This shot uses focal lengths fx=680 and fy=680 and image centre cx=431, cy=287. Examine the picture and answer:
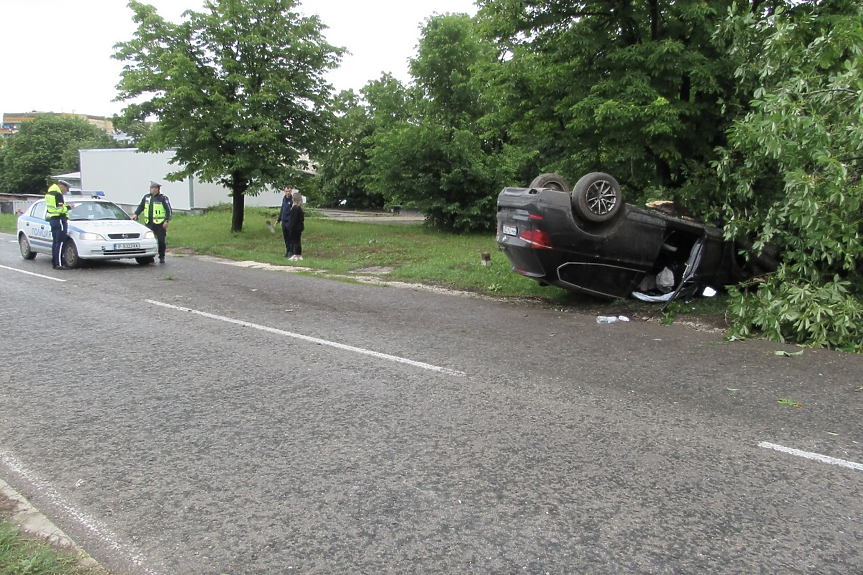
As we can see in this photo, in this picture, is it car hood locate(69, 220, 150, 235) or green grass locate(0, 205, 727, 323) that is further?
car hood locate(69, 220, 150, 235)

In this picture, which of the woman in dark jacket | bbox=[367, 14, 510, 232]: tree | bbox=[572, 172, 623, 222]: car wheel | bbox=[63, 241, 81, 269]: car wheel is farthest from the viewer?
bbox=[367, 14, 510, 232]: tree

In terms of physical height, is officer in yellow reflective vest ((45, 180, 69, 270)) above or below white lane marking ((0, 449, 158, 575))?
above

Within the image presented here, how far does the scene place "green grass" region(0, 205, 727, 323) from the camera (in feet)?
34.9

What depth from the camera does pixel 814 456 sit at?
4.50 metres

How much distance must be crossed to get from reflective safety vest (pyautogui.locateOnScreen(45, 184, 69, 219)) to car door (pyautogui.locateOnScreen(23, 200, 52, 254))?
2.96 ft

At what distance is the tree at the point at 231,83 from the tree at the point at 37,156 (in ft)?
182

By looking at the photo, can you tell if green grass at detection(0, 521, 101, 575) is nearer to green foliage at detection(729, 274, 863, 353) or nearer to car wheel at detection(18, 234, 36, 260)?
green foliage at detection(729, 274, 863, 353)

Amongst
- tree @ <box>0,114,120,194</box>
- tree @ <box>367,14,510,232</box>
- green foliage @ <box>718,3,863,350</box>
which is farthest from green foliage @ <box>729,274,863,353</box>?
tree @ <box>0,114,120,194</box>

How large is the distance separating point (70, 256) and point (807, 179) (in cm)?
1363

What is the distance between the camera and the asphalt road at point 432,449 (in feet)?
11.0

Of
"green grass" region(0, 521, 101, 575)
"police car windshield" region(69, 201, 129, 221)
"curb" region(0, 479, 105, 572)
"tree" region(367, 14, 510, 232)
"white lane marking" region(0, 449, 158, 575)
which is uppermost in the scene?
"tree" region(367, 14, 510, 232)

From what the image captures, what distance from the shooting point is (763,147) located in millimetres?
8344

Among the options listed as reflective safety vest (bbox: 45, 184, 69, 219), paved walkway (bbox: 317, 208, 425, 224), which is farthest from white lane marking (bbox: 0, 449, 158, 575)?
paved walkway (bbox: 317, 208, 425, 224)

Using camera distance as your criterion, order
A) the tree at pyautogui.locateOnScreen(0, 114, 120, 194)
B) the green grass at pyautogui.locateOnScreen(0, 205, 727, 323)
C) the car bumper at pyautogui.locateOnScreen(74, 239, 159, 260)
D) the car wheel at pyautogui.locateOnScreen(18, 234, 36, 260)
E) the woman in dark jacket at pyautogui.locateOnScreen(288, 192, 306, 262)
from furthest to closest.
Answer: the tree at pyautogui.locateOnScreen(0, 114, 120, 194)
the woman in dark jacket at pyautogui.locateOnScreen(288, 192, 306, 262)
the car wheel at pyautogui.locateOnScreen(18, 234, 36, 260)
the car bumper at pyautogui.locateOnScreen(74, 239, 159, 260)
the green grass at pyautogui.locateOnScreen(0, 205, 727, 323)
